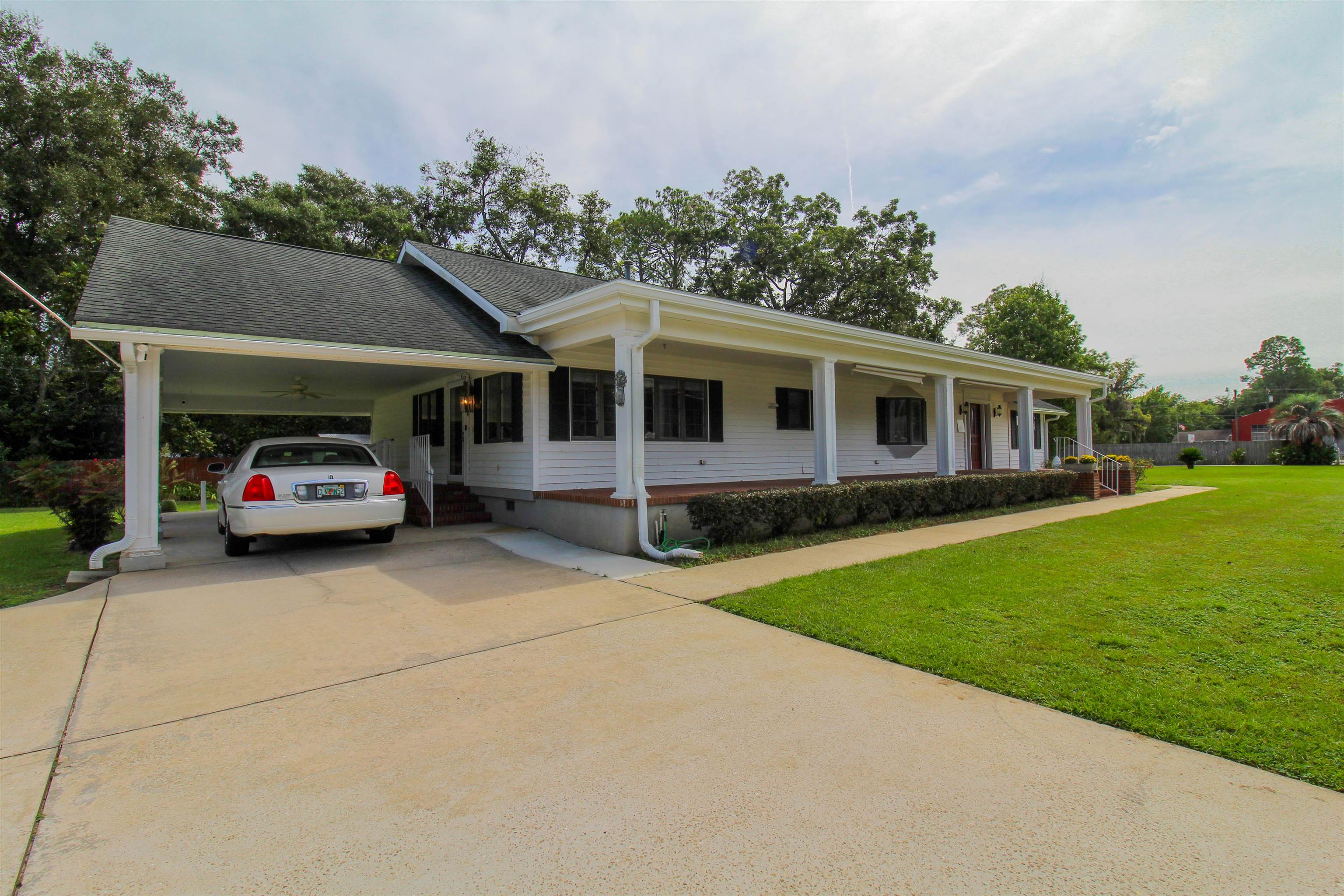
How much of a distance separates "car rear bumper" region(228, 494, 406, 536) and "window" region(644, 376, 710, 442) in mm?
4395

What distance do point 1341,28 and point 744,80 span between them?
7.24m

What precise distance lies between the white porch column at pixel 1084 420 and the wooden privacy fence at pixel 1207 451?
19097mm

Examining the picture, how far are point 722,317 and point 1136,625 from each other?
5960mm

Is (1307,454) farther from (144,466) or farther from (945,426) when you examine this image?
(144,466)

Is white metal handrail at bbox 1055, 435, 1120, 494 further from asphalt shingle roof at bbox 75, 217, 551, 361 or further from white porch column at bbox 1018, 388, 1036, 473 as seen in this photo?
asphalt shingle roof at bbox 75, 217, 551, 361

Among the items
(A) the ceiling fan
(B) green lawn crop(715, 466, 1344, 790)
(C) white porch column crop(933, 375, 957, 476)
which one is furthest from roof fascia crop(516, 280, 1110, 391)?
(A) the ceiling fan

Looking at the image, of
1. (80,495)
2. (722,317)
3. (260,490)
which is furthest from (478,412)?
(80,495)

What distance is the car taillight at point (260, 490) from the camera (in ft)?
22.5

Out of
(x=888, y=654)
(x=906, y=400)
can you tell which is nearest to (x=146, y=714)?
(x=888, y=654)

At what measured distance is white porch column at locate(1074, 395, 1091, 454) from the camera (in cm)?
1753

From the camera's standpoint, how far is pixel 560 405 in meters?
9.77

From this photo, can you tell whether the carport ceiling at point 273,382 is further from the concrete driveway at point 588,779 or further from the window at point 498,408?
the concrete driveway at point 588,779

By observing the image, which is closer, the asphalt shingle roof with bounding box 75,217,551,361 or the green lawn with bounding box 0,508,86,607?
the green lawn with bounding box 0,508,86,607

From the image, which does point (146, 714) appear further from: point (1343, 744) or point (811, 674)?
point (1343, 744)
